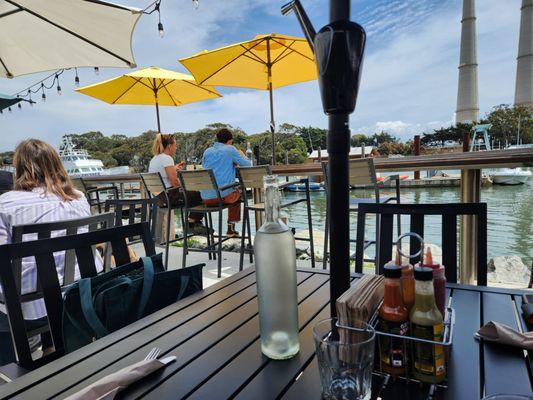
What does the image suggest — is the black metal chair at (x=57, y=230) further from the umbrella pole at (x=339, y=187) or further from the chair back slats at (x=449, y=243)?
the chair back slats at (x=449, y=243)

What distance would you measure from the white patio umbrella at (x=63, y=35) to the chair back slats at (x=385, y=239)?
10.3 feet

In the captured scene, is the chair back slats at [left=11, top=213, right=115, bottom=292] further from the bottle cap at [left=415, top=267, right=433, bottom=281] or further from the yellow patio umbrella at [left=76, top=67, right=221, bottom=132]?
the yellow patio umbrella at [left=76, top=67, right=221, bottom=132]

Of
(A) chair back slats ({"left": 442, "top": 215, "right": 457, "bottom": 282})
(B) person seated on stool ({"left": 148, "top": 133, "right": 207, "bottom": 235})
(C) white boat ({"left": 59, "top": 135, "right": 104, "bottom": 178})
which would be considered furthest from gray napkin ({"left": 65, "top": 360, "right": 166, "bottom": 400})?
(C) white boat ({"left": 59, "top": 135, "right": 104, "bottom": 178})

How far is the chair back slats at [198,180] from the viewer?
10.5 ft

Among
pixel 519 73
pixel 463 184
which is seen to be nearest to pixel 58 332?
pixel 463 184

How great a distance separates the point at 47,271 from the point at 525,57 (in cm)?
4278

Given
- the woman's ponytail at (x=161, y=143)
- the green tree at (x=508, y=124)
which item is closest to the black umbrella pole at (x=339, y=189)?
the woman's ponytail at (x=161, y=143)

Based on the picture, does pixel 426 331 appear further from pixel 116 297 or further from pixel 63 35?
pixel 63 35

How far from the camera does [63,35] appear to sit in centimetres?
348

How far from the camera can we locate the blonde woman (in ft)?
5.03

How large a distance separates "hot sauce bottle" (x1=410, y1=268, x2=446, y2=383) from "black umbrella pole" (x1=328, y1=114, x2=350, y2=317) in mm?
136

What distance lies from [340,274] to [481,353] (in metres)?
0.33

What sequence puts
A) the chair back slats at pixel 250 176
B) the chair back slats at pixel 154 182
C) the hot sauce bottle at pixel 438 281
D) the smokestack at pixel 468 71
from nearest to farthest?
the hot sauce bottle at pixel 438 281
the chair back slats at pixel 250 176
the chair back slats at pixel 154 182
the smokestack at pixel 468 71

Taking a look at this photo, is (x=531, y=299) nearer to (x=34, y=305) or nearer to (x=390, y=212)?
(x=390, y=212)
